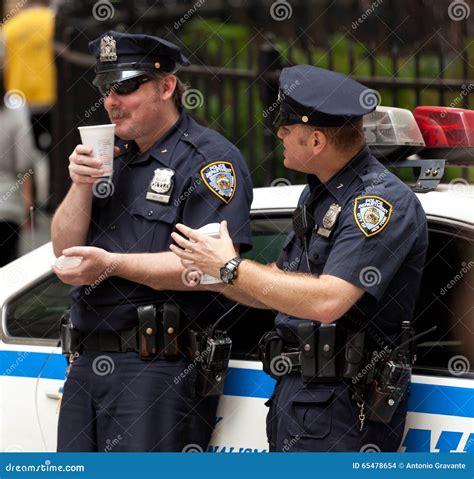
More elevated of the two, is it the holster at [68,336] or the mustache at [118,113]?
the mustache at [118,113]

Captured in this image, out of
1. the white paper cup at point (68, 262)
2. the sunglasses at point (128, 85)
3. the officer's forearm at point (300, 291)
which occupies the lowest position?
the white paper cup at point (68, 262)

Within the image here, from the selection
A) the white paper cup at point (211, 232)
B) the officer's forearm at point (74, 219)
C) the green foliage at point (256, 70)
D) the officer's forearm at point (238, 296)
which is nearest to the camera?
the white paper cup at point (211, 232)

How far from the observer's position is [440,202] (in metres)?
3.24

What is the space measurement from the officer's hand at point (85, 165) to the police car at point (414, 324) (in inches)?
23.3

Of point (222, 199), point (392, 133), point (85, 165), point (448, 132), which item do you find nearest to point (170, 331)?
point (222, 199)

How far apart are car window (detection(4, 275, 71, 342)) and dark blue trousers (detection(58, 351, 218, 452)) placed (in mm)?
510

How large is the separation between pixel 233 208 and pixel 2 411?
1234mm

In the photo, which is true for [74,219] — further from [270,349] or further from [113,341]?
[270,349]

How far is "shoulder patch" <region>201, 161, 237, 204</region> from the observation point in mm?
3322

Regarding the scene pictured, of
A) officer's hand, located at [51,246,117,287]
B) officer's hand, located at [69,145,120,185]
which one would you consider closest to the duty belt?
officer's hand, located at [51,246,117,287]

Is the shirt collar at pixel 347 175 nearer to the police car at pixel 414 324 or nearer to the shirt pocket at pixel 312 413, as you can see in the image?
the police car at pixel 414 324

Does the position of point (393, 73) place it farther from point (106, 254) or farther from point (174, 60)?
point (106, 254)

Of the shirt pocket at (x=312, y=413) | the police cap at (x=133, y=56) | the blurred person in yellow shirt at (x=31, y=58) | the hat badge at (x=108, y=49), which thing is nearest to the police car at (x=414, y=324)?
the shirt pocket at (x=312, y=413)

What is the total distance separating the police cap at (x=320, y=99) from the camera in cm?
299
